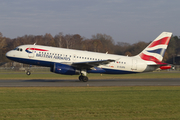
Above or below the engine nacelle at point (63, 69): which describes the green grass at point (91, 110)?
below

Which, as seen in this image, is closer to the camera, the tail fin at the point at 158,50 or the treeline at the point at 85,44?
the tail fin at the point at 158,50

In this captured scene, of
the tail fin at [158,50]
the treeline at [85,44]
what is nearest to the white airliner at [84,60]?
the tail fin at [158,50]

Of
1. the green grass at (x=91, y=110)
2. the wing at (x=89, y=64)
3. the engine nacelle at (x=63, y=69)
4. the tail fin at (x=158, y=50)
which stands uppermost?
the tail fin at (x=158, y=50)

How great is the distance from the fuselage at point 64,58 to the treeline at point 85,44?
6296 centimetres

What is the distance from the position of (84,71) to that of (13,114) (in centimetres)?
1978

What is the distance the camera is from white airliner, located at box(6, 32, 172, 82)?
2983 centimetres

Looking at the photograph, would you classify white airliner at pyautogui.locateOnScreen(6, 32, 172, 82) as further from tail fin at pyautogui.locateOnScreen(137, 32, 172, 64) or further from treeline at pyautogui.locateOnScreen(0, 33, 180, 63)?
treeline at pyautogui.locateOnScreen(0, 33, 180, 63)

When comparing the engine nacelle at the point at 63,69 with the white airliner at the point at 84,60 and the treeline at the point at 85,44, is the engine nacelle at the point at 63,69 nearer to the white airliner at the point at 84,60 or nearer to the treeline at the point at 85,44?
the white airliner at the point at 84,60

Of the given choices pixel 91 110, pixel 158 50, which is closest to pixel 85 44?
pixel 158 50

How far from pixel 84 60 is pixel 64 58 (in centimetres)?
276

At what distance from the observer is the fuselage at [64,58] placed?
3020cm

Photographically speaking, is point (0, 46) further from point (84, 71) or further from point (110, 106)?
point (110, 106)

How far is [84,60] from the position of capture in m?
31.2

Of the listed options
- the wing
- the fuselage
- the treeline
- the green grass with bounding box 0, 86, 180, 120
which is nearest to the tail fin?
the fuselage
